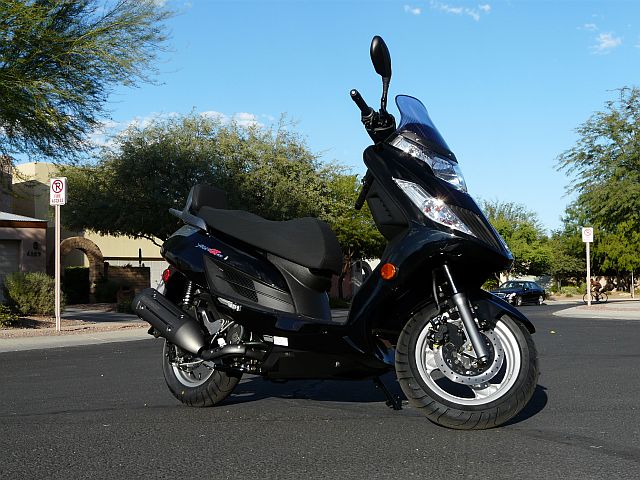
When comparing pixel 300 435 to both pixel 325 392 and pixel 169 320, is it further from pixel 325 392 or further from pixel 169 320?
pixel 325 392

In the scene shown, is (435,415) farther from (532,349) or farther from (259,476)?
(259,476)

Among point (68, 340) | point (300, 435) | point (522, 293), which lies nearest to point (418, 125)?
point (300, 435)

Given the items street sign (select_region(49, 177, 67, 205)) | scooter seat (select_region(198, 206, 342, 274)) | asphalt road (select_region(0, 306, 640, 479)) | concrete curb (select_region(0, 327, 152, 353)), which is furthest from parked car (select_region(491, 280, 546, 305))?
scooter seat (select_region(198, 206, 342, 274))

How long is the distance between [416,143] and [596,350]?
6.43 metres

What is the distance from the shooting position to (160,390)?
21.6 feet

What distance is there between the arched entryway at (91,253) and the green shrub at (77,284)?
598 mm

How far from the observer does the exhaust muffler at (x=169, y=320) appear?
5215 mm

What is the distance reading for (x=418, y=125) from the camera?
4.92 meters

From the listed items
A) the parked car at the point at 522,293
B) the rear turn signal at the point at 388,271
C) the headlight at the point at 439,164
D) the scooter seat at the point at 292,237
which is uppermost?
the headlight at the point at 439,164

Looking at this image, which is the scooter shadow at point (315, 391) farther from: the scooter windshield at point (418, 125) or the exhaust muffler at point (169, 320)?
the scooter windshield at point (418, 125)

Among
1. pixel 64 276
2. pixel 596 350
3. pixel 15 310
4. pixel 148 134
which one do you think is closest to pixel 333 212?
pixel 148 134

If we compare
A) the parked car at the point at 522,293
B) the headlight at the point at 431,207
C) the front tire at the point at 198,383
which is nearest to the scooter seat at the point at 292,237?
the headlight at the point at 431,207

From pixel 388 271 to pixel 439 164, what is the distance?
2.51 feet

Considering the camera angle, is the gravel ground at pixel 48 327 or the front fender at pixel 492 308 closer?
the front fender at pixel 492 308
